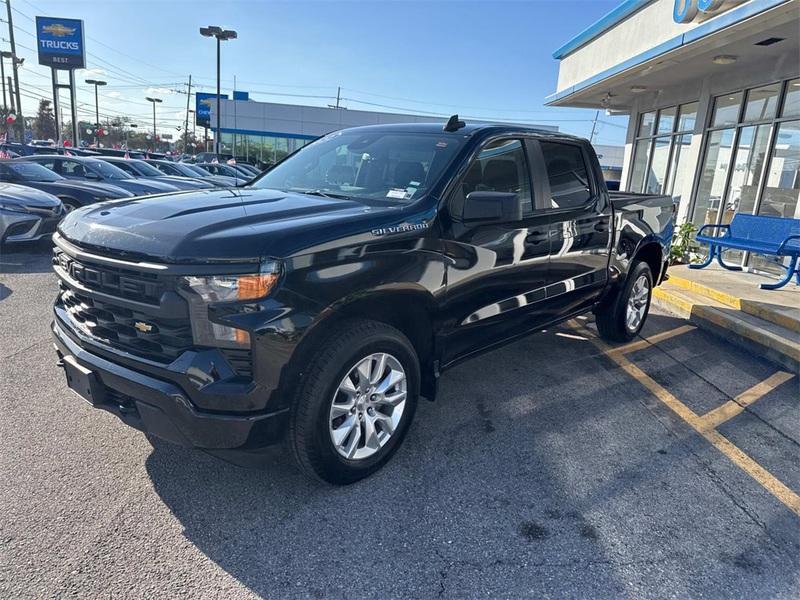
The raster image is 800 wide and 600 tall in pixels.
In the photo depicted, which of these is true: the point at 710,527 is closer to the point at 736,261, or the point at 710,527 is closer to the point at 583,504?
the point at 583,504

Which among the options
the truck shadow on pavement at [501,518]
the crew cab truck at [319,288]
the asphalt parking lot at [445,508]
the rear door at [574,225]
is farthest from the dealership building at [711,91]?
the truck shadow on pavement at [501,518]

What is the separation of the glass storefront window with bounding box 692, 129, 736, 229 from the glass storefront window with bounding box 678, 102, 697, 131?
0.83 m

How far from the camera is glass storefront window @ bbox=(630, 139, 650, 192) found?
1338 centimetres

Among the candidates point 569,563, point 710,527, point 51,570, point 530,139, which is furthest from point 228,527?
point 530,139

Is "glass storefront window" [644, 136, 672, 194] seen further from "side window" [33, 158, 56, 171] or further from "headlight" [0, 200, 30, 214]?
"side window" [33, 158, 56, 171]

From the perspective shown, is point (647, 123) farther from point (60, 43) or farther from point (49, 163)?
point (60, 43)

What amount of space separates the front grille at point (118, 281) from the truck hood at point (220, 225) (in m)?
0.10

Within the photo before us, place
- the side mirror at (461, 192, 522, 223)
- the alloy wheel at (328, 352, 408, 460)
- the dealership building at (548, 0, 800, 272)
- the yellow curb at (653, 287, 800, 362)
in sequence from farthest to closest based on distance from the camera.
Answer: the dealership building at (548, 0, 800, 272), the yellow curb at (653, 287, 800, 362), the side mirror at (461, 192, 522, 223), the alloy wheel at (328, 352, 408, 460)

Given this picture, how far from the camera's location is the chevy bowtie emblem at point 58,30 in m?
39.0

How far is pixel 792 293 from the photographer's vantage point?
709cm

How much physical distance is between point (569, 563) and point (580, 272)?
2648 mm

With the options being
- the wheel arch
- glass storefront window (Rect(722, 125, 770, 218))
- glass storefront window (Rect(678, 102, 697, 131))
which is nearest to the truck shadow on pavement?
the wheel arch

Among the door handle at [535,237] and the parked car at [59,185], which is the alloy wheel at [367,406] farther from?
the parked car at [59,185]

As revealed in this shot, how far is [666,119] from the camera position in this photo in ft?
40.3
